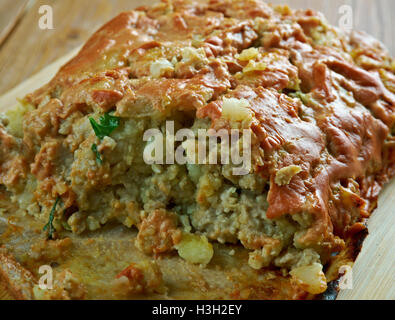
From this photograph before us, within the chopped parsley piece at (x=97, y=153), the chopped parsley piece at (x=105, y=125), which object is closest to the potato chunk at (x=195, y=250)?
the chopped parsley piece at (x=97, y=153)

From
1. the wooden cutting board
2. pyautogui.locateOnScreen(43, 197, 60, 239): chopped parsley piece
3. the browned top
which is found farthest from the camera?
pyautogui.locateOnScreen(43, 197, 60, 239): chopped parsley piece

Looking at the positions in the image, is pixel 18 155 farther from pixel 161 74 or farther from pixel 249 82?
pixel 249 82

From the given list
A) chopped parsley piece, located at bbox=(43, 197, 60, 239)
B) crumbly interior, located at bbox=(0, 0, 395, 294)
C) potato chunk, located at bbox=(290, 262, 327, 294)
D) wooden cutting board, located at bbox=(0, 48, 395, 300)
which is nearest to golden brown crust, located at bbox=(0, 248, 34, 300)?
chopped parsley piece, located at bbox=(43, 197, 60, 239)

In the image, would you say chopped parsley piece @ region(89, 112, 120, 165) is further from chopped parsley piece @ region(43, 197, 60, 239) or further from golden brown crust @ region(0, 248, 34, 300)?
golden brown crust @ region(0, 248, 34, 300)

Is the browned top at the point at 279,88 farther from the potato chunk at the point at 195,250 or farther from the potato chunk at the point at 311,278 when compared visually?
the potato chunk at the point at 195,250

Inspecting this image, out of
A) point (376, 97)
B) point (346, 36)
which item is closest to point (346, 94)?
point (376, 97)

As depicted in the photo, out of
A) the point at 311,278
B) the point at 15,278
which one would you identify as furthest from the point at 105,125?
the point at 311,278
